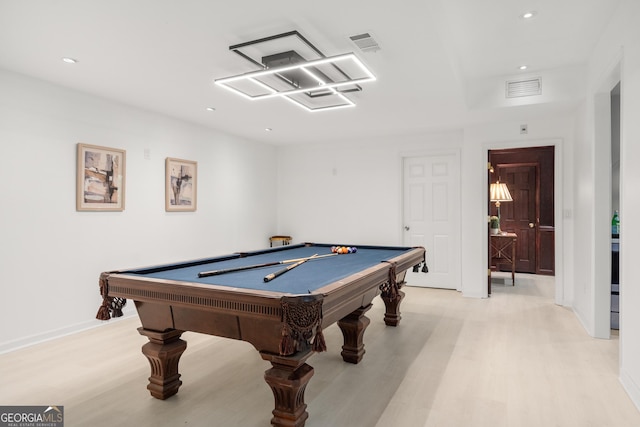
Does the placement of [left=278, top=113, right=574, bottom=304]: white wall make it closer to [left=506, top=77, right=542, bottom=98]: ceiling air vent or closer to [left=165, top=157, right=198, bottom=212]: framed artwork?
[left=506, top=77, right=542, bottom=98]: ceiling air vent

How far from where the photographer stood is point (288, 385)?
189 centimetres

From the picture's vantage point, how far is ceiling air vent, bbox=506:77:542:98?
4198 millimetres

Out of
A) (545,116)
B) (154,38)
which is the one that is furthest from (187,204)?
(545,116)

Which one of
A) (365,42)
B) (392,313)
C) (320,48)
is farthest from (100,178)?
(392,313)

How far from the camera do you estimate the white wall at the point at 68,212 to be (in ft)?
10.7

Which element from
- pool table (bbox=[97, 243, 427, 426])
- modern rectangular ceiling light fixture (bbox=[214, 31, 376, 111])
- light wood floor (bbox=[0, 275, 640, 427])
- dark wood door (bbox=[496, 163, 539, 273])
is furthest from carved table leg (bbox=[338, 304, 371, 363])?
dark wood door (bbox=[496, 163, 539, 273])

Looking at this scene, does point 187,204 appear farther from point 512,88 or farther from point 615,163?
point 615,163

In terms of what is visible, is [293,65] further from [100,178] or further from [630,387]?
[630,387]

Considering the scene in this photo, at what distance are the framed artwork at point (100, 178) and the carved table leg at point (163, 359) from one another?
208 centimetres

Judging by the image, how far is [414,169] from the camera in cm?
596

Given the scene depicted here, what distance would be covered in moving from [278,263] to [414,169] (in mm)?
3669

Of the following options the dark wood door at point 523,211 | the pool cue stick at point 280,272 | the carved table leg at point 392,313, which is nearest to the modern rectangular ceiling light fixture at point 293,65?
the pool cue stick at point 280,272

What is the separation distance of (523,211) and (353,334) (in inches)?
232

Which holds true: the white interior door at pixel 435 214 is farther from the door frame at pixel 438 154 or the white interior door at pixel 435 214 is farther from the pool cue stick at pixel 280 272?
the pool cue stick at pixel 280 272
